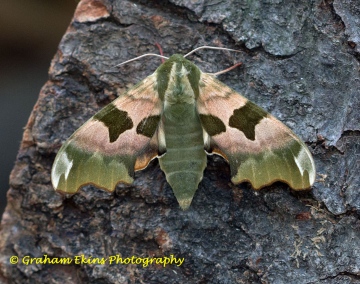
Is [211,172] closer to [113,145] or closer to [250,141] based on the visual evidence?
[250,141]

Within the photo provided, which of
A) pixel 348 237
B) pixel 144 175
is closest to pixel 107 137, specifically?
pixel 144 175

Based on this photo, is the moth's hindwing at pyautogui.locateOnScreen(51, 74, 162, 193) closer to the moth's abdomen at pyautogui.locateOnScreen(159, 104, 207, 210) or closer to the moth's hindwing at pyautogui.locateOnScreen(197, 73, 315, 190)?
the moth's abdomen at pyautogui.locateOnScreen(159, 104, 207, 210)

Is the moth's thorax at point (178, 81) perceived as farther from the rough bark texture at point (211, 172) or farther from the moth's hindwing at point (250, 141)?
the rough bark texture at point (211, 172)
